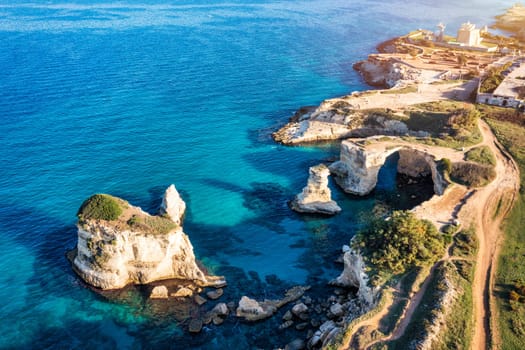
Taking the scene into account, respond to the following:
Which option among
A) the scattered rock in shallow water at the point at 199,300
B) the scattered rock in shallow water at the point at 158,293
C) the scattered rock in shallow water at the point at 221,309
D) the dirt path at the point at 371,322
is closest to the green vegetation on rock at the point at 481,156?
the dirt path at the point at 371,322

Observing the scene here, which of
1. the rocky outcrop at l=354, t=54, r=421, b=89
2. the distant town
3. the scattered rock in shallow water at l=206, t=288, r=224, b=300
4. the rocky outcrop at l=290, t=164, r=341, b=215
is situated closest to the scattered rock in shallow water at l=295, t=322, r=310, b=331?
the scattered rock in shallow water at l=206, t=288, r=224, b=300

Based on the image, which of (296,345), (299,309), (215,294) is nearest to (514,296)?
(299,309)

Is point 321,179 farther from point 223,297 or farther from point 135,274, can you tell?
point 135,274

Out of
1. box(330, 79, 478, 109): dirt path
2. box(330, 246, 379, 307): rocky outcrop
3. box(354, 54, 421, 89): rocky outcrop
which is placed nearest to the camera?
box(330, 246, 379, 307): rocky outcrop

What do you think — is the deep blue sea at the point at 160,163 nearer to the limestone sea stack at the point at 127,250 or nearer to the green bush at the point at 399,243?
the limestone sea stack at the point at 127,250

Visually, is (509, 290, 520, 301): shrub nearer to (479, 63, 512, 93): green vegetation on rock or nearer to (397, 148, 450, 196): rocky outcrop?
(397, 148, 450, 196): rocky outcrop

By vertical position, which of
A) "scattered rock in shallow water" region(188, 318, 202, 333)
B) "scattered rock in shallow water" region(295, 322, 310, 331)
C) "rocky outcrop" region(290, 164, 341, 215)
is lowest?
"scattered rock in shallow water" region(295, 322, 310, 331)
